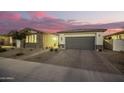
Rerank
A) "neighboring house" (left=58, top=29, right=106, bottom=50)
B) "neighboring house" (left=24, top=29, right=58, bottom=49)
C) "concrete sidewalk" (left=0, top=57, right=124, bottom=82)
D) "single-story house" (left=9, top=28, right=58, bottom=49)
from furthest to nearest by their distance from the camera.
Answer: "neighboring house" (left=24, top=29, right=58, bottom=49) → "single-story house" (left=9, top=28, right=58, bottom=49) → "neighboring house" (left=58, top=29, right=106, bottom=50) → "concrete sidewalk" (left=0, top=57, right=124, bottom=82)

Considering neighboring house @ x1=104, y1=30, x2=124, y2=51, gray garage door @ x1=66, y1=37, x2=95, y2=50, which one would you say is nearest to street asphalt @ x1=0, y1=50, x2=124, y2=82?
neighboring house @ x1=104, y1=30, x2=124, y2=51

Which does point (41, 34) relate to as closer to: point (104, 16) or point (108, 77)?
point (104, 16)

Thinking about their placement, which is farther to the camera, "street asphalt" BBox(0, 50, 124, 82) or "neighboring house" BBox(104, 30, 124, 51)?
Answer: "neighboring house" BBox(104, 30, 124, 51)

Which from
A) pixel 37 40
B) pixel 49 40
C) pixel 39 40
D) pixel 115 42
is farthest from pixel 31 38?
pixel 115 42

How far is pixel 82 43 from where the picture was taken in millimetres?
16328


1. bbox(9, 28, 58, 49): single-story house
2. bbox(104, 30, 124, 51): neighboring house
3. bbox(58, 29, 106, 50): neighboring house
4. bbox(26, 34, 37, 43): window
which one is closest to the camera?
bbox(104, 30, 124, 51): neighboring house

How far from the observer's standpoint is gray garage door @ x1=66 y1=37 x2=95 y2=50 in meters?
16.0

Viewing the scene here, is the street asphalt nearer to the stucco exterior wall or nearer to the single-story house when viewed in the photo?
the single-story house

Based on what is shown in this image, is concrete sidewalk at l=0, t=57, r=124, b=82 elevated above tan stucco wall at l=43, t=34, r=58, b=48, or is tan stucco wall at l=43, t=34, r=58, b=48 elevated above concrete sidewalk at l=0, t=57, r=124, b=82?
tan stucco wall at l=43, t=34, r=58, b=48

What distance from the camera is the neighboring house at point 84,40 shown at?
53.2 feet

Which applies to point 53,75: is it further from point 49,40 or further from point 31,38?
point 49,40
